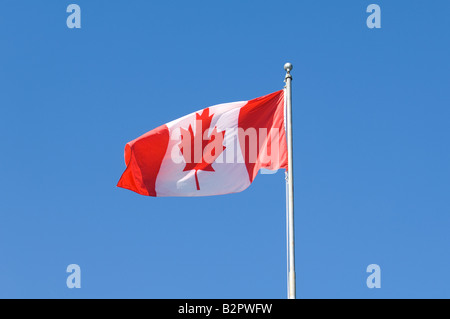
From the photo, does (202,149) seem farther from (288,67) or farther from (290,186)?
(290,186)

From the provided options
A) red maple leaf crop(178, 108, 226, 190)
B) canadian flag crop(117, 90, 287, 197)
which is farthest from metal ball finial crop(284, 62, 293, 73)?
red maple leaf crop(178, 108, 226, 190)

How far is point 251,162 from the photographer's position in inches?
1102

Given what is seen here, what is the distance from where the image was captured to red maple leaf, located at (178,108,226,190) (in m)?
28.6

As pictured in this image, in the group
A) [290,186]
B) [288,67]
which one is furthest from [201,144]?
[290,186]

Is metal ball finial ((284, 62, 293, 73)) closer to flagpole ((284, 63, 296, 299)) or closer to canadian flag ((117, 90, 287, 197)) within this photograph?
flagpole ((284, 63, 296, 299))

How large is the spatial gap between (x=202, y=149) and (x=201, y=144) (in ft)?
0.56

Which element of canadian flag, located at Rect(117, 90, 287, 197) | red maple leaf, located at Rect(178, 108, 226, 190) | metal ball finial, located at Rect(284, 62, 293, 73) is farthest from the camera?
red maple leaf, located at Rect(178, 108, 226, 190)

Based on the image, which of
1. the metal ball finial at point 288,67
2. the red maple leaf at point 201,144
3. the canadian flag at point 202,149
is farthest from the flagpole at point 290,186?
the red maple leaf at point 201,144

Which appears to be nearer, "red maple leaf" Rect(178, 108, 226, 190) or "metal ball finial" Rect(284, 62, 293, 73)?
"metal ball finial" Rect(284, 62, 293, 73)
